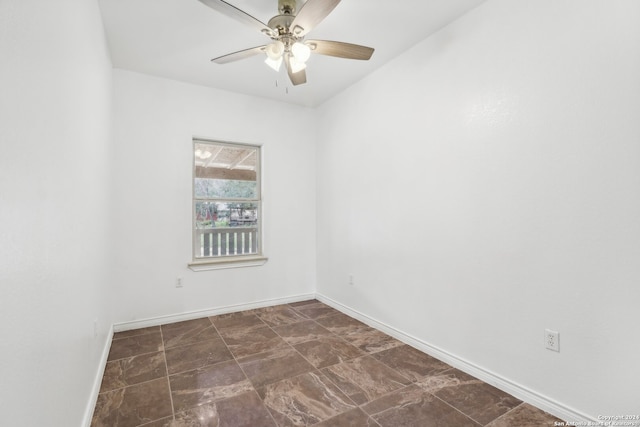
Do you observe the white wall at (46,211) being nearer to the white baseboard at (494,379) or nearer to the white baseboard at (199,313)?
the white baseboard at (199,313)

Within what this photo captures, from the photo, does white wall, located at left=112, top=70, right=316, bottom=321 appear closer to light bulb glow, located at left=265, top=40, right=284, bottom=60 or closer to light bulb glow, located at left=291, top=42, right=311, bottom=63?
light bulb glow, located at left=265, top=40, right=284, bottom=60

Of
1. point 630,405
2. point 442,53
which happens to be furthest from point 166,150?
point 630,405

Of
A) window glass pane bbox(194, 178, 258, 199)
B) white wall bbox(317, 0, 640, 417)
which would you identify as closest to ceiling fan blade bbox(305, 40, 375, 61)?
white wall bbox(317, 0, 640, 417)

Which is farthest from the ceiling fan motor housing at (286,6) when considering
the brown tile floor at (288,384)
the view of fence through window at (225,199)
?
the brown tile floor at (288,384)

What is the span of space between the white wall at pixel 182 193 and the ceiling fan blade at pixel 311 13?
6.81 ft

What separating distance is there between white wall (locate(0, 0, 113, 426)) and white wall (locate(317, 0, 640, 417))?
2.46m

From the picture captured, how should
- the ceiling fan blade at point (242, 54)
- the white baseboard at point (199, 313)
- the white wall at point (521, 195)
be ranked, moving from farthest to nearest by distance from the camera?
the white baseboard at point (199, 313) < the ceiling fan blade at point (242, 54) < the white wall at point (521, 195)

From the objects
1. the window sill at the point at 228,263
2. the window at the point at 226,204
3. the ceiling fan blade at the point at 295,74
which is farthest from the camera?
the window at the point at 226,204

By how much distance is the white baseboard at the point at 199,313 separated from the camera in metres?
3.29

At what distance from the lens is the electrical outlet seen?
1.87 meters

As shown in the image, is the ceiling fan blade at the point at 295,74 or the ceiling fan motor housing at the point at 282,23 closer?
the ceiling fan motor housing at the point at 282,23

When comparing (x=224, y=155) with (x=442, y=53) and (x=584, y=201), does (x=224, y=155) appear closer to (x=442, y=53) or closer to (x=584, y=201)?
(x=442, y=53)

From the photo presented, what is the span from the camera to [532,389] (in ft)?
6.52

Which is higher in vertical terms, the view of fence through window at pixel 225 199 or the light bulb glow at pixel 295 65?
the light bulb glow at pixel 295 65
